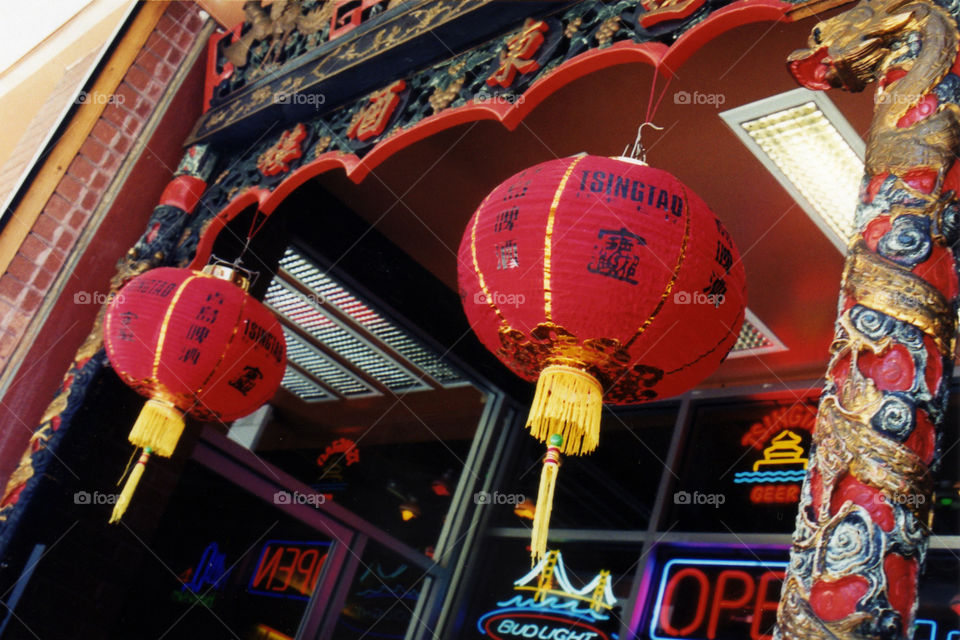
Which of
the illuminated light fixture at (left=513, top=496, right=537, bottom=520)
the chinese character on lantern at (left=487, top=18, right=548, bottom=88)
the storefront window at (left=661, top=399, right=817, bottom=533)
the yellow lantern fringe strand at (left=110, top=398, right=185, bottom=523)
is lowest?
the yellow lantern fringe strand at (left=110, top=398, right=185, bottom=523)

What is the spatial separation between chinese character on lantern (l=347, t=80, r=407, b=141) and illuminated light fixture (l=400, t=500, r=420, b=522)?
2.22 m

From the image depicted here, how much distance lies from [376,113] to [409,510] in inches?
92.5

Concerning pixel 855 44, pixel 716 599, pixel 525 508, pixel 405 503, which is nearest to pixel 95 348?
pixel 405 503

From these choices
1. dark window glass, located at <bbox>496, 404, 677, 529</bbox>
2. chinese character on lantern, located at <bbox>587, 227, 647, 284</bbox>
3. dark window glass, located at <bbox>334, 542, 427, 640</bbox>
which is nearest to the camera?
chinese character on lantern, located at <bbox>587, 227, 647, 284</bbox>

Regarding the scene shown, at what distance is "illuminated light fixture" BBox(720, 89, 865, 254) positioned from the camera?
3.02 metres

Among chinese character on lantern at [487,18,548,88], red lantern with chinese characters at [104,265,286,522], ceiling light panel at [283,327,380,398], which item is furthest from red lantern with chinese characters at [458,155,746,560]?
ceiling light panel at [283,327,380,398]

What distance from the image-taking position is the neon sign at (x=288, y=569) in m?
4.55

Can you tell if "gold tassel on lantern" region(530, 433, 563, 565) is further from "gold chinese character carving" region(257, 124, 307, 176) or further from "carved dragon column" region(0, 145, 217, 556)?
"carved dragon column" region(0, 145, 217, 556)

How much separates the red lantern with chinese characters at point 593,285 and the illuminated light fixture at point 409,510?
113 inches

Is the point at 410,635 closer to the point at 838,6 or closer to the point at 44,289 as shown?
the point at 44,289

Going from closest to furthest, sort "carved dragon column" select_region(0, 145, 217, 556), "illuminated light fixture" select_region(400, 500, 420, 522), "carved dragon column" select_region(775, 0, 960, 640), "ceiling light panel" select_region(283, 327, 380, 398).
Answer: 1. "carved dragon column" select_region(775, 0, 960, 640)
2. "carved dragon column" select_region(0, 145, 217, 556)
3. "illuminated light fixture" select_region(400, 500, 420, 522)
4. "ceiling light panel" select_region(283, 327, 380, 398)

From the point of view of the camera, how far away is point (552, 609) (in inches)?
161

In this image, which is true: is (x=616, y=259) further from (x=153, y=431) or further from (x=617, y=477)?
(x=617, y=477)

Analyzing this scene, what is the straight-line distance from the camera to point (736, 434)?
4129 mm
